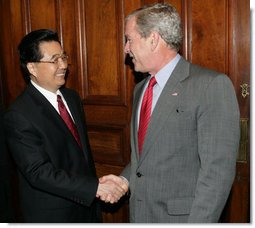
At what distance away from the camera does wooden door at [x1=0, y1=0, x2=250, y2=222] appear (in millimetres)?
1849

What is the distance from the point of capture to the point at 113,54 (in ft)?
7.39

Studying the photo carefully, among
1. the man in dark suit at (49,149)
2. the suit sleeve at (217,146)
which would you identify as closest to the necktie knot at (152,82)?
the suit sleeve at (217,146)

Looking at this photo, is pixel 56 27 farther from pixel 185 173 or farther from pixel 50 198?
pixel 185 173

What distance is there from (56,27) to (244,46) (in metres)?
1.31

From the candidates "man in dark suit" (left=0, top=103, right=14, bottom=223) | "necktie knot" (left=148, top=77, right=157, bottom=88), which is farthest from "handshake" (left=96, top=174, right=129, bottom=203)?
"man in dark suit" (left=0, top=103, right=14, bottom=223)

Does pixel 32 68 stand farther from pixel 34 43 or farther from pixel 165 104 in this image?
pixel 165 104

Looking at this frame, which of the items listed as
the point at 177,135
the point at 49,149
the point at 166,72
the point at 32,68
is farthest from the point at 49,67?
the point at 177,135

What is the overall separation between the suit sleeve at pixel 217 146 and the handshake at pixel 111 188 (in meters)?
0.58

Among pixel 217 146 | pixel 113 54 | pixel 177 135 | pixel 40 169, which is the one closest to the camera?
pixel 217 146

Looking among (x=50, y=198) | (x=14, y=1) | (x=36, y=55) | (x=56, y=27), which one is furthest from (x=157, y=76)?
(x=14, y=1)

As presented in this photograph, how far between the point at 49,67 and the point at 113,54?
19.9 inches

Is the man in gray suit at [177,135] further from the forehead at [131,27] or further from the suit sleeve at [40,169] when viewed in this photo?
the suit sleeve at [40,169]

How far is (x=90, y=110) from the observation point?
242 cm

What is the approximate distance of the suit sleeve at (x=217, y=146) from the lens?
4.41 ft
